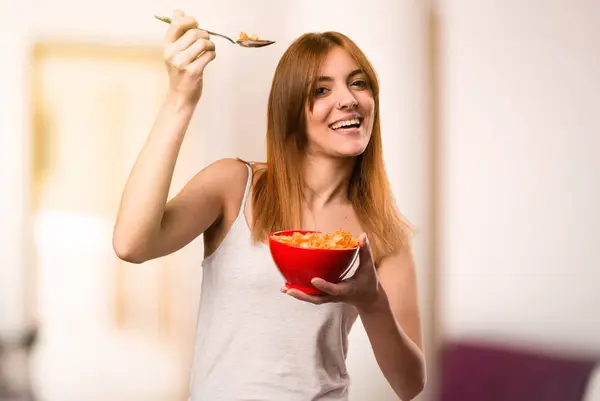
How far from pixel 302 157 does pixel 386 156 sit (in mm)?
479

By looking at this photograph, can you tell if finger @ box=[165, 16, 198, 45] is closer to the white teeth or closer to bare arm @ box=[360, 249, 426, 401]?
the white teeth

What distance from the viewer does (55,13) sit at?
160 centimetres

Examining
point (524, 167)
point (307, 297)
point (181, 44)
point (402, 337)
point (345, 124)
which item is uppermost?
point (181, 44)

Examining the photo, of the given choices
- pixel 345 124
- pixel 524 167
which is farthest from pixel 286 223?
pixel 524 167

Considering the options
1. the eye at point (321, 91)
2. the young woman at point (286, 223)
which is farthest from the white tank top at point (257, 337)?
the eye at point (321, 91)

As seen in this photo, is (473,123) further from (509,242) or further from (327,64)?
(327,64)

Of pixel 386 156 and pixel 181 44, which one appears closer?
pixel 181 44

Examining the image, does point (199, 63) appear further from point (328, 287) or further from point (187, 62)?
point (328, 287)

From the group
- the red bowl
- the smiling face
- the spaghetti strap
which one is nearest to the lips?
the smiling face

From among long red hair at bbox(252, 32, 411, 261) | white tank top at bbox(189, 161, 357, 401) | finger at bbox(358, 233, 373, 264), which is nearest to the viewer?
finger at bbox(358, 233, 373, 264)

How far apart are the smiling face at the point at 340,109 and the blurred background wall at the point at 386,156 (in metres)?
0.40

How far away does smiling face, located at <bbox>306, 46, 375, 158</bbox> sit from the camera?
3.90ft

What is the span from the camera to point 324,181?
123 cm

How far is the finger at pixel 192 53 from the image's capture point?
904 mm
